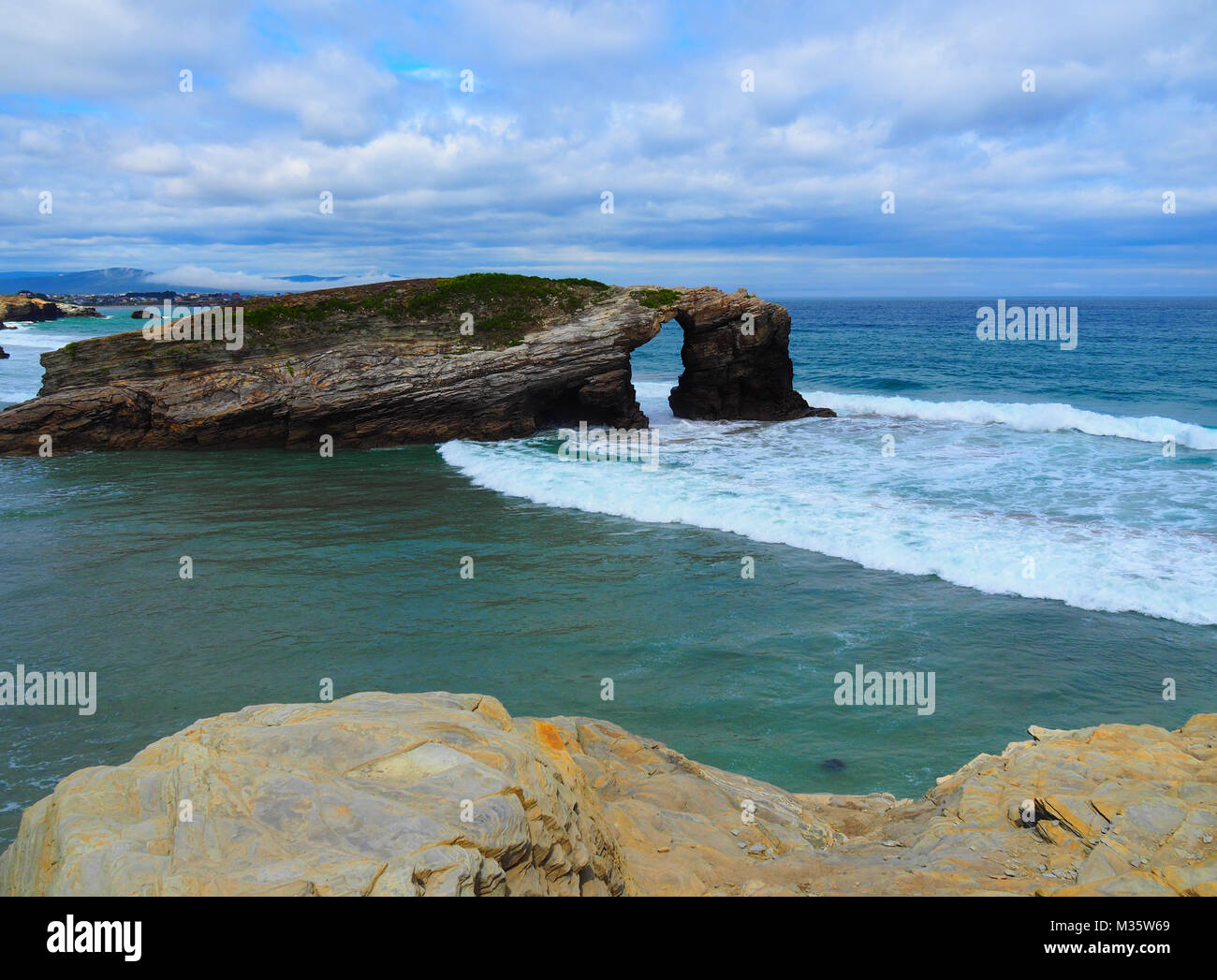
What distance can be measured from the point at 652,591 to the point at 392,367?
17244 millimetres

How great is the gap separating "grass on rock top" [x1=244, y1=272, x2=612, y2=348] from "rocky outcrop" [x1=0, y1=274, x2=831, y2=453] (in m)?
0.05

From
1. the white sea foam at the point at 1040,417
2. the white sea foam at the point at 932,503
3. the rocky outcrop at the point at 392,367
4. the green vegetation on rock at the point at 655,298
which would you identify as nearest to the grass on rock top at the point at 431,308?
the rocky outcrop at the point at 392,367

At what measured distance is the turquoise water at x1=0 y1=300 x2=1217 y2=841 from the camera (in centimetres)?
927

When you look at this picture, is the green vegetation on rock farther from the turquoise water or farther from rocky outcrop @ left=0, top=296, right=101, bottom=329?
rocky outcrop @ left=0, top=296, right=101, bottom=329

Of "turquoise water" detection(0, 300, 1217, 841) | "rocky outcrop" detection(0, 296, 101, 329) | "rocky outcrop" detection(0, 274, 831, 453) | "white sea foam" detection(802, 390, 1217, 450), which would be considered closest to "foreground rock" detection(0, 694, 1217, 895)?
"turquoise water" detection(0, 300, 1217, 841)

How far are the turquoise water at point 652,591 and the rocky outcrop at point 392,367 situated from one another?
197 cm

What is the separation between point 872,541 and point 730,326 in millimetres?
16499

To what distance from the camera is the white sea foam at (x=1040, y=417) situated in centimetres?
2577

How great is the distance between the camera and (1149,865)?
499cm

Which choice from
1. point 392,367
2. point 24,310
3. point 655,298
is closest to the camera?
point 392,367

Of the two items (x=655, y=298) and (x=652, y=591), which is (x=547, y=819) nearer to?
(x=652, y=591)

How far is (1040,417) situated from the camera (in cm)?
2881

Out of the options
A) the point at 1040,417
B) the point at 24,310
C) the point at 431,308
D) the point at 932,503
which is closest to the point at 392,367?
the point at 431,308

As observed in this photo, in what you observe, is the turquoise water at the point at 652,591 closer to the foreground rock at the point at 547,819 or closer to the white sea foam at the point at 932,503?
Result: the white sea foam at the point at 932,503
